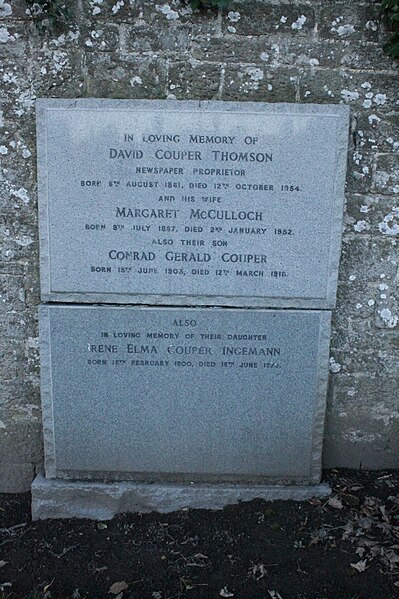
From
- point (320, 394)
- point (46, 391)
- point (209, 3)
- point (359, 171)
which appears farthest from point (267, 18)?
point (46, 391)

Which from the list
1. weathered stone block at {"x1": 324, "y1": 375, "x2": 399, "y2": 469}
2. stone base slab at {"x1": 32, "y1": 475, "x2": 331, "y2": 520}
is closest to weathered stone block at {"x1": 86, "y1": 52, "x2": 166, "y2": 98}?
weathered stone block at {"x1": 324, "y1": 375, "x2": 399, "y2": 469}

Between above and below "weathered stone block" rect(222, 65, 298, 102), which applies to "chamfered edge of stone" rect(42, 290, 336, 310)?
below

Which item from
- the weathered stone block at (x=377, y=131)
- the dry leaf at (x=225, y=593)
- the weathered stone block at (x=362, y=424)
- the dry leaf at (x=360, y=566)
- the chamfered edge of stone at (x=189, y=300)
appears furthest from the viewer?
the weathered stone block at (x=362, y=424)

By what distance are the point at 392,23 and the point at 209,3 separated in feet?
2.96

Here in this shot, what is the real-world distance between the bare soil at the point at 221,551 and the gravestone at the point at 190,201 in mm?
1154

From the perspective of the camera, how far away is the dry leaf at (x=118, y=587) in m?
2.82

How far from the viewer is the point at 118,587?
9.32 ft

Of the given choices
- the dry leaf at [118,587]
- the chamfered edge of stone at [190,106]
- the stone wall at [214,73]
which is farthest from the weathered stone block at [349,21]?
the dry leaf at [118,587]

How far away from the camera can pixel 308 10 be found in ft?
9.67

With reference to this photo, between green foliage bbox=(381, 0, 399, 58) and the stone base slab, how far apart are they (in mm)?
2318

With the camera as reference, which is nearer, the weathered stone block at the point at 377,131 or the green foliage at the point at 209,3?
the green foliage at the point at 209,3

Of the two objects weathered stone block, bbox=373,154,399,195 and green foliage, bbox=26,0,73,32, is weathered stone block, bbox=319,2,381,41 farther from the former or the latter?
green foliage, bbox=26,0,73,32

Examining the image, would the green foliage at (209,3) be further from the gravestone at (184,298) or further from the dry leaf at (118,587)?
the dry leaf at (118,587)

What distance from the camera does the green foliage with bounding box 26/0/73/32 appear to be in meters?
2.87
